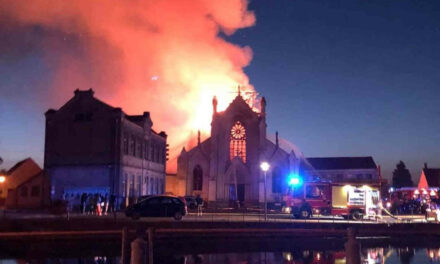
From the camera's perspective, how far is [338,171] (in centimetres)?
9325

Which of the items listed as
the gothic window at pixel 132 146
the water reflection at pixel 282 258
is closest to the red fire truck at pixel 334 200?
the water reflection at pixel 282 258

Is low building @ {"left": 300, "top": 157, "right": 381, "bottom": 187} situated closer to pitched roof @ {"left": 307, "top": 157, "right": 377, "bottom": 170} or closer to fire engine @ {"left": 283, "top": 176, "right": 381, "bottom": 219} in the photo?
pitched roof @ {"left": 307, "top": 157, "right": 377, "bottom": 170}

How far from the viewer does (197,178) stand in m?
64.1

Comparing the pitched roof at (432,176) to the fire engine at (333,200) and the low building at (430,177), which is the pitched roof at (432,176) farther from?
the fire engine at (333,200)

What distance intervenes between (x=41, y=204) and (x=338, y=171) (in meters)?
59.3

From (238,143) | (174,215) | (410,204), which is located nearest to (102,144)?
(174,215)

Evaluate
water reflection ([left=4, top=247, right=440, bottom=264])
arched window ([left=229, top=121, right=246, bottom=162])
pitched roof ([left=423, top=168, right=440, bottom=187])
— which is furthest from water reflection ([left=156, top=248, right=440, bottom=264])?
pitched roof ([left=423, top=168, right=440, bottom=187])

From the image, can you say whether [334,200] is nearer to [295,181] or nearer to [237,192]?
[295,181]

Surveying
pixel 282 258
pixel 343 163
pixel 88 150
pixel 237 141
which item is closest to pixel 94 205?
pixel 88 150

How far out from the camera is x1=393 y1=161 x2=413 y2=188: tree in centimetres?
12369

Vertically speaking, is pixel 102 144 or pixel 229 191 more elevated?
pixel 102 144

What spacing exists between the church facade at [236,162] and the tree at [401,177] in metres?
69.8

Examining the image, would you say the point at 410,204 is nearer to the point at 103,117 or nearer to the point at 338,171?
the point at 103,117

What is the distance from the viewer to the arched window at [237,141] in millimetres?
63906
